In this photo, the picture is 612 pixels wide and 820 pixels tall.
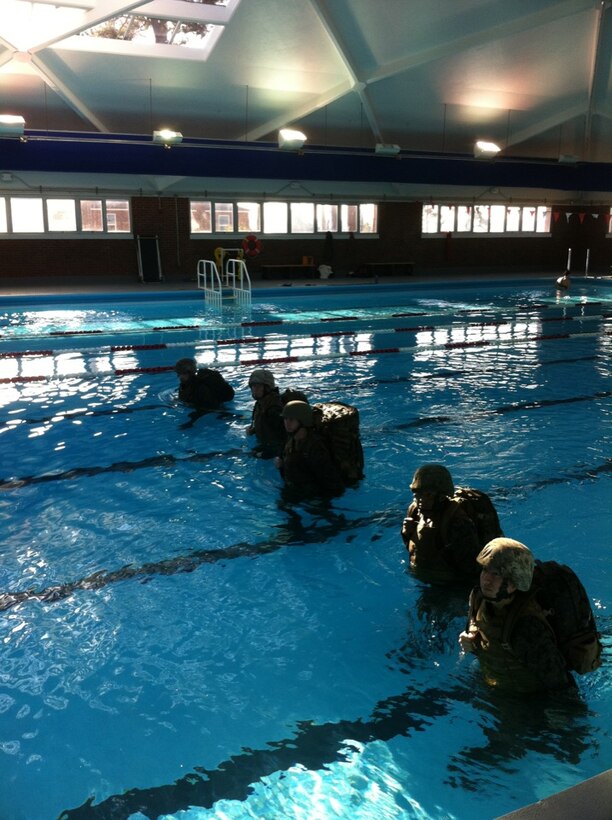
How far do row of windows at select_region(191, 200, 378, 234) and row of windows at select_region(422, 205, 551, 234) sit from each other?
2461 mm

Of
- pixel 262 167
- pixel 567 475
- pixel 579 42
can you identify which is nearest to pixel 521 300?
pixel 579 42

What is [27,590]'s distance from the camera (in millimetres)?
4098

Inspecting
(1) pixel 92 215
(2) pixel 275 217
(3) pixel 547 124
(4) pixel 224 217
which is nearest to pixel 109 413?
(1) pixel 92 215

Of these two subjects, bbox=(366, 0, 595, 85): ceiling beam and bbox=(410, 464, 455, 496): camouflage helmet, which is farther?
bbox=(366, 0, 595, 85): ceiling beam

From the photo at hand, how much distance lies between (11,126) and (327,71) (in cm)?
717

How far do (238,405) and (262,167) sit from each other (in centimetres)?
1052

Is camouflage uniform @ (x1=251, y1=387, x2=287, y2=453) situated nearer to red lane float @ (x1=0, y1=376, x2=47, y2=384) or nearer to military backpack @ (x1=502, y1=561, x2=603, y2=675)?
military backpack @ (x1=502, y1=561, x2=603, y2=675)

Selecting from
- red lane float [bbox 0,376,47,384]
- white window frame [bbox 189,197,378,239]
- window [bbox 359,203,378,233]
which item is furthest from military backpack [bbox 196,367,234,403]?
window [bbox 359,203,378,233]

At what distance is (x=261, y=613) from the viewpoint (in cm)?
392

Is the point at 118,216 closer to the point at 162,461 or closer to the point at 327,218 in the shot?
the point at 327,218

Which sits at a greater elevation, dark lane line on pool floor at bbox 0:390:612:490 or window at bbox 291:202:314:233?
window at bbox 291:202:314:233

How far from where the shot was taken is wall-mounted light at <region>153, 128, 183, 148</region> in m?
15.6

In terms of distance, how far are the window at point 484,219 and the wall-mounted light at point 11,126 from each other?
14.1 meters

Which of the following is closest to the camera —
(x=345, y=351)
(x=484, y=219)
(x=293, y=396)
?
(x=293, y=396)
